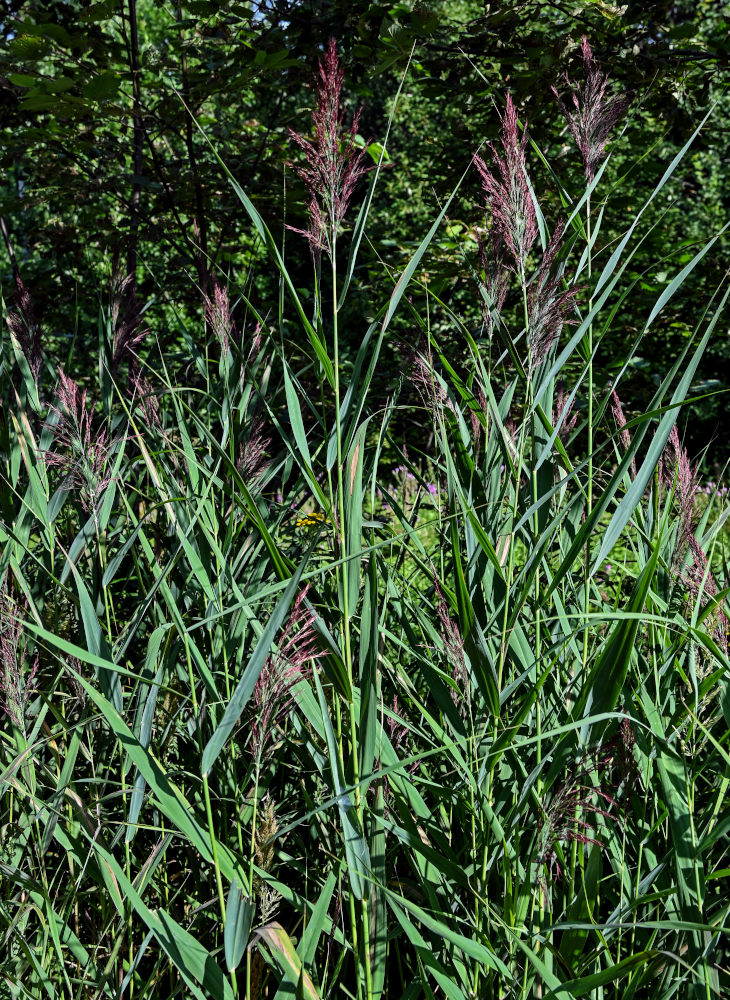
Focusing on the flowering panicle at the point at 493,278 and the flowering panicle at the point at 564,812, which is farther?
the flowering panicle at the point at 493,278

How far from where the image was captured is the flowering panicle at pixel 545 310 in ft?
3.28

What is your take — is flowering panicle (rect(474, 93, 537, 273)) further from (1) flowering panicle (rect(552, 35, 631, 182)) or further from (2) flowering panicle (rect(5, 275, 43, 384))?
(2) flowering panicle (rect(5, 275, 43, 384))

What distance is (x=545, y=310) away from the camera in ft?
3.28

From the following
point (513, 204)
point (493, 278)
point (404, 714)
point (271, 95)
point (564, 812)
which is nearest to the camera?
point (564, 812)

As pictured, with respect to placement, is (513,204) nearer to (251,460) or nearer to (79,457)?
(251,460)

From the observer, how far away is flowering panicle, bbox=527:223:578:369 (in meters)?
1.00

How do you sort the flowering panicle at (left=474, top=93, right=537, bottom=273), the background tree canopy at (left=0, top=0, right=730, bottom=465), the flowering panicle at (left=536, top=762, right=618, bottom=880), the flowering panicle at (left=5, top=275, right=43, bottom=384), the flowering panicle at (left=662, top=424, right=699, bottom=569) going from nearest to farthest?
the flowering panicle at (left=536, top=762, right=618, bottom=880), the flowering panicle at (left=474, top=93, right=537, bottom=273), the flowering panicle at (left=662, top=424, right=699, bottom=569), the flowering panicle at (left=5, top=275, right=43, bottom=384), the background tree canopy at (left=0, top=0, right=730, bottom=465)

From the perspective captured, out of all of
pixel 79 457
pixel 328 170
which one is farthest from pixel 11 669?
pixel 328 170

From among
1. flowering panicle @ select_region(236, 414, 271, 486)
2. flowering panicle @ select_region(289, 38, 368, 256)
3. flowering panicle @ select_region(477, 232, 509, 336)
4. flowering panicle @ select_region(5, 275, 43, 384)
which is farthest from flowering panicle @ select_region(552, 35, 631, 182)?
flowering panicle @ select_region(5, 275, 43, 384)

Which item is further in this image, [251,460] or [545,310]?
[251,460]

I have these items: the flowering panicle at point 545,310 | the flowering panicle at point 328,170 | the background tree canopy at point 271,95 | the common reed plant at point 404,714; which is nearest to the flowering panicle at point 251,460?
the common reed plant at point 404,714

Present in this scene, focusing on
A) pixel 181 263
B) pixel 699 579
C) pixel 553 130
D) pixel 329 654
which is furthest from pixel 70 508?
pixel 553 130

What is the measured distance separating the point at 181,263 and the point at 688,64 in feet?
5.17

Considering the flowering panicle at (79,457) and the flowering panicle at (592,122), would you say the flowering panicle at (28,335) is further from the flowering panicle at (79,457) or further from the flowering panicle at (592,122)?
the flowering panicle at (592,122)
